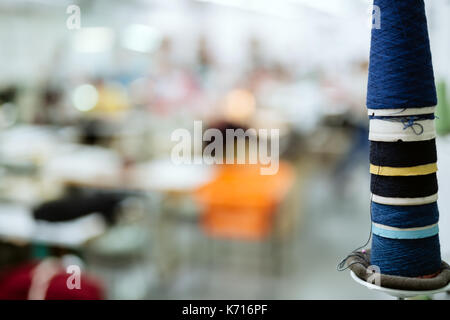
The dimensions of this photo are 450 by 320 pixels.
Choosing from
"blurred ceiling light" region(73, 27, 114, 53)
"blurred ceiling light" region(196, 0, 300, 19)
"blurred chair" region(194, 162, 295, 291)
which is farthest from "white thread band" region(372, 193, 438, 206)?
"blurred ceiling light" region(73, 27, 114, 53)

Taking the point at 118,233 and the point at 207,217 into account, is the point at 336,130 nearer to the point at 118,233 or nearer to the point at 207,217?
the point at 207,217

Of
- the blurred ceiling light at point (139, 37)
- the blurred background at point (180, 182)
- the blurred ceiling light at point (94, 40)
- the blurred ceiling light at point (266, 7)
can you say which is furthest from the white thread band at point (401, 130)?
the blurred ceiling light at point (139, 37)

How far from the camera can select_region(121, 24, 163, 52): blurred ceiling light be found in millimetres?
6387

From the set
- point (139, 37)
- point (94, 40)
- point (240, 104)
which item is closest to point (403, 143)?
point (240, 104)

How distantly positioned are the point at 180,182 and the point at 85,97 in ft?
4.98

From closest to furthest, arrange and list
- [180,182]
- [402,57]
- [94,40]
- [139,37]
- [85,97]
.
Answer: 1. [402,57]
2. [180,182]
3. [85,97]
4. [94,40]
5. [139,37]

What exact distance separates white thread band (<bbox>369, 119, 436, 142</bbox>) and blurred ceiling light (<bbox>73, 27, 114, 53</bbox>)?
5.00 metres

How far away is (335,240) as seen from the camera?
3.62m

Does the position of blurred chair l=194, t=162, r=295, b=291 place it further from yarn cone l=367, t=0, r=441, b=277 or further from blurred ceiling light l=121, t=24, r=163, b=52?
blurred ceiling light l=121, t=24, r=163, b=52

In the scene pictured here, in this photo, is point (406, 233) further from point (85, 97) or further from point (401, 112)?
point (85, 97)

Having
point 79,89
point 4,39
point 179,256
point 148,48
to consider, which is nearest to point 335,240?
point 179,256

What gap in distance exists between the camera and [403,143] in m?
0.50

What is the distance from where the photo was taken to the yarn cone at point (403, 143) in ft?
1.57

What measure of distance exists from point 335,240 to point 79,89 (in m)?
2.34
